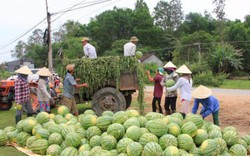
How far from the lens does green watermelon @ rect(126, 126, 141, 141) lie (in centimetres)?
520

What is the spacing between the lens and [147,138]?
5.04m

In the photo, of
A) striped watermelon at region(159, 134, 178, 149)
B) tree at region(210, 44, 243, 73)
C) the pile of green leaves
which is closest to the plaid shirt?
the pile of green leaves

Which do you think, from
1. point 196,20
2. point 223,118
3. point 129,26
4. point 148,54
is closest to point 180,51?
point 148,54

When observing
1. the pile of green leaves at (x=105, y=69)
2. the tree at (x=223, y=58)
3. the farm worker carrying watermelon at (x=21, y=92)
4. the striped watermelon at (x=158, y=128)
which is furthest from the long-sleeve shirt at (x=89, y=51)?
the tree at (x=223, y=58)

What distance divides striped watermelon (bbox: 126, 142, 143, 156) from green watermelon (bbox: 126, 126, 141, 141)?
0.31 metres

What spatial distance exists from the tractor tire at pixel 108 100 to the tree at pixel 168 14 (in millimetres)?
58525

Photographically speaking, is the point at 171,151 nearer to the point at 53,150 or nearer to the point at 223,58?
the point at 53,150

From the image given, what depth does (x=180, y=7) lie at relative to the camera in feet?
229

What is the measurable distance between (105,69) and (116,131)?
491 cm

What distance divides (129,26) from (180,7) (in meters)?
16.5

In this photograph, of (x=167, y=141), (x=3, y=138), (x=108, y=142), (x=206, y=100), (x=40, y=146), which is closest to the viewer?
(x=167, y=141)

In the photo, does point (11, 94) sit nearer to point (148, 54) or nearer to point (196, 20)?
point (148, 54)

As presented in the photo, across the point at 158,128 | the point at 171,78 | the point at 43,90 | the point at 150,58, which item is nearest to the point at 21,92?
the point at 43,90

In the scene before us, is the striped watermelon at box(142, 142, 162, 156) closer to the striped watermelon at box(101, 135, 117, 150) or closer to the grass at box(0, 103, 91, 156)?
the striped watermelon at box(101, 135, 117, 150)
